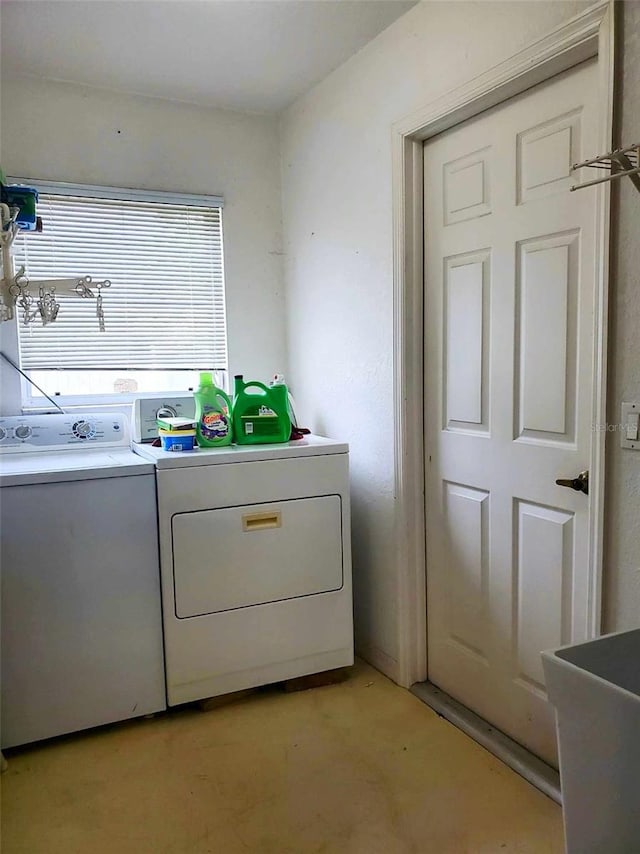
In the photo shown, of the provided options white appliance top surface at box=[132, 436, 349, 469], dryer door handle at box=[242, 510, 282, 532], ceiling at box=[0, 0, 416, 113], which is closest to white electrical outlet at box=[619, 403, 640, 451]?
Answer: white appliance top surface at box=[132, 436, 349, 469]

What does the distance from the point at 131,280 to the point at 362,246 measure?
3.45 ft

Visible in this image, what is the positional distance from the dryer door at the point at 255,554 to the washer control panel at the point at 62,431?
592 mm

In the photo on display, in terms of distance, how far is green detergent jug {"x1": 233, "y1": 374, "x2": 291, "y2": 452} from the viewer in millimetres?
2432

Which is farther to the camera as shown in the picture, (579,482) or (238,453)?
(238,453)

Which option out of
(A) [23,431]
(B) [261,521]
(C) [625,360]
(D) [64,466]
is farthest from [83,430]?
(C) [625,360]

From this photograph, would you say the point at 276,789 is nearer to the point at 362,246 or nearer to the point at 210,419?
the point at 210,419

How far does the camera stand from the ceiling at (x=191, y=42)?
6.79 ft

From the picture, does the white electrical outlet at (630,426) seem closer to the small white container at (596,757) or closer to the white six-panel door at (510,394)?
the white six-panel door at (510,394)

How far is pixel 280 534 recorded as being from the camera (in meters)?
2.33

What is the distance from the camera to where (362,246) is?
2.47 metres

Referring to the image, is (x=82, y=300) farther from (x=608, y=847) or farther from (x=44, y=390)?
(x=608, y=847)

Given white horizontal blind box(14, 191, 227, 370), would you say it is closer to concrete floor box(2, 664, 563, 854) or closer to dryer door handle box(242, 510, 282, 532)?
dryer door handle box(242, 510, 282, 532)

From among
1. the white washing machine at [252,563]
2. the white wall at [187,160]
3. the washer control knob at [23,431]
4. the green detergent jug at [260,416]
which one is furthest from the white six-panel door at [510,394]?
the washer control knob at [23,431]

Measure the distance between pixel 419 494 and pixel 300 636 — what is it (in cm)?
70
